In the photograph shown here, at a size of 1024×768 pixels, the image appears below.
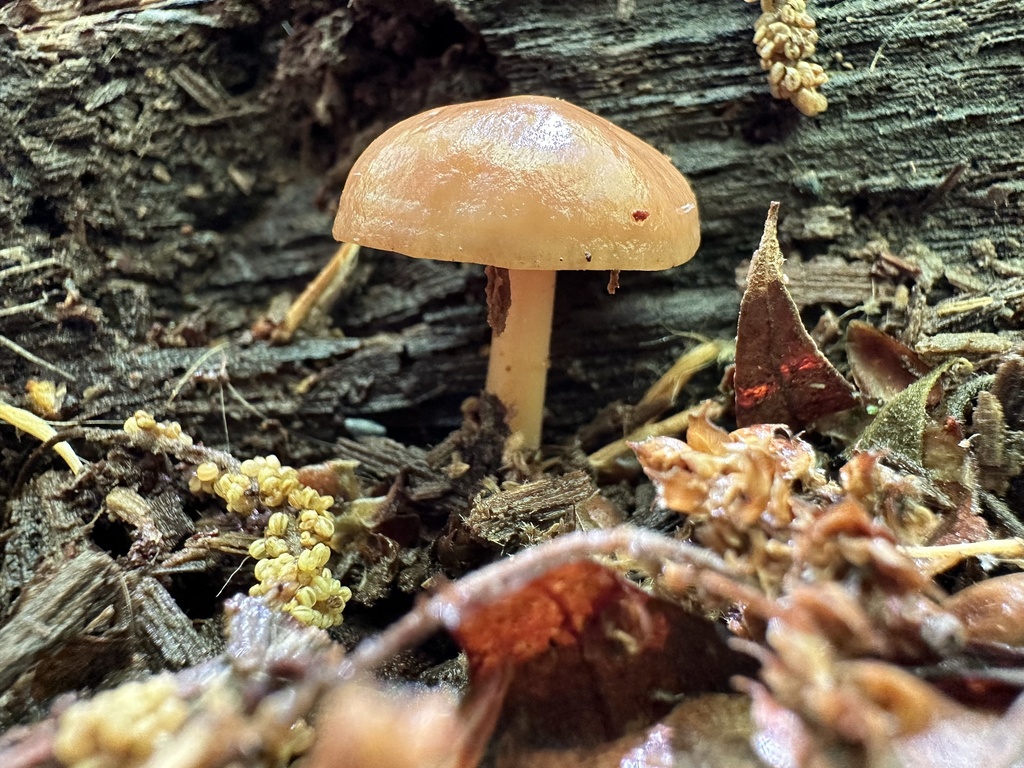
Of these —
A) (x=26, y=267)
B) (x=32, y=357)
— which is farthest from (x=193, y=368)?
(x=26, y=267)

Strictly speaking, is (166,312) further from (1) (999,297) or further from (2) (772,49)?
(1) (999,297)

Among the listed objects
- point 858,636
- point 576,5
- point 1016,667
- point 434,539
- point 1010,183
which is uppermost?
point 576,5

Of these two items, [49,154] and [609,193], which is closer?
[609,193]

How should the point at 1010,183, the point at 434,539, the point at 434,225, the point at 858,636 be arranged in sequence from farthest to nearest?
the point at 1010,183 → the point at 434,539 → the point at 434,225 → the point at 858,636

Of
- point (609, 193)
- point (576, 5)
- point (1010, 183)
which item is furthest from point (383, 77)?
point (1010, 183)

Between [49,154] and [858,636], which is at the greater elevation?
[49,154]

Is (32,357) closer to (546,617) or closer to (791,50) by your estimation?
(546,617)

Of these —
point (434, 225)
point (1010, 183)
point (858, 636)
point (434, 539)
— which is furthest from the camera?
point (1010, 183)

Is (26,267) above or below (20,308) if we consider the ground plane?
above
